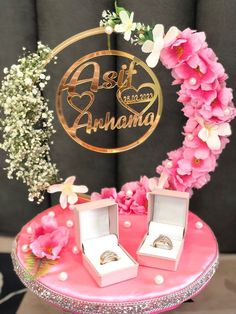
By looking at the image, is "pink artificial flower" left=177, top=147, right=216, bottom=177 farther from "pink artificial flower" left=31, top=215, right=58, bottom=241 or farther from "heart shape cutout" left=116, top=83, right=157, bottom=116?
"pink artificial flower" left=31, top=215, right=58, bottom=241

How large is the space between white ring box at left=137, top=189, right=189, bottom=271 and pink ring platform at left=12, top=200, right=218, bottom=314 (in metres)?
0.04

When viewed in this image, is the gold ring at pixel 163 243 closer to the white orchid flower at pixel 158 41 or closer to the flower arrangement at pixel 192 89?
the flower arrangement at pixel 192 89

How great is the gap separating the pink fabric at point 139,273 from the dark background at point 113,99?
28 cm

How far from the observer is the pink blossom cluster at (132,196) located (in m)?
1.28

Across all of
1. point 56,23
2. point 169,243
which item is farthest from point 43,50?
point 169,243

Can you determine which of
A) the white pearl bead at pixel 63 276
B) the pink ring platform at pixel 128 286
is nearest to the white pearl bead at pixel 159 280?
the pink ring platform at pixel 128 286

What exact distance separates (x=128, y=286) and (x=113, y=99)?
2.10ft

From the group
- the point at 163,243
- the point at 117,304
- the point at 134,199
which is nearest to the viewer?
the point at 117,304

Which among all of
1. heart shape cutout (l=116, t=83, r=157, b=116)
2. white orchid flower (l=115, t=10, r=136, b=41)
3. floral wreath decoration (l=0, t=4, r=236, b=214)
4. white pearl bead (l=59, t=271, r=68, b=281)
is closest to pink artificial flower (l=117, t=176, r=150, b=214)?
floral wreath decoration (l=0, t=4, r=236, b=214)

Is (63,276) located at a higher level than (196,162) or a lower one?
lower

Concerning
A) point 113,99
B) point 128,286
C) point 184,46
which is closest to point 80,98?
point 113,99

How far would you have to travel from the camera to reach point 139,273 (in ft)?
3.34

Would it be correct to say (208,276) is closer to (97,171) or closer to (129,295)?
(129,295)

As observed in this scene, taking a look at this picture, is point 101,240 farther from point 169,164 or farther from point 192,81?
point 192,81
